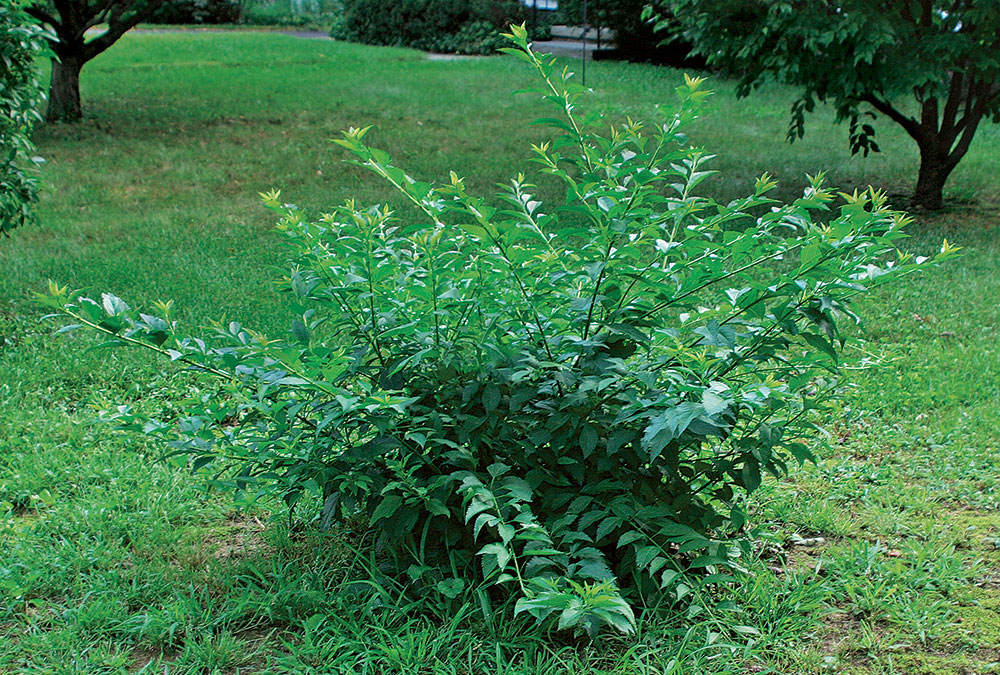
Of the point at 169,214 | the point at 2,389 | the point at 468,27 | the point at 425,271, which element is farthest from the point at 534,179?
the point at 468,27

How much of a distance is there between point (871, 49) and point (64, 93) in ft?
34.2

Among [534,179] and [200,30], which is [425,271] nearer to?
[534,179]

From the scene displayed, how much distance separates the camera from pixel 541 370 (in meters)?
2.66

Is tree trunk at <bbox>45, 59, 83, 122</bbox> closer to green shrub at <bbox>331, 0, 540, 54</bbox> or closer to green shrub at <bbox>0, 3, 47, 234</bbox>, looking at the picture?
green shrub at <bbox>0, 3, 47, 234</bbox>

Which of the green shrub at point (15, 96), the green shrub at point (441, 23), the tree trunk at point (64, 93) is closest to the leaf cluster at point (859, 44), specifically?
the green shrub at point (15, 96)

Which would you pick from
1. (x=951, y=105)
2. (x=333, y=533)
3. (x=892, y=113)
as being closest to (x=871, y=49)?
(x=892, y=113)

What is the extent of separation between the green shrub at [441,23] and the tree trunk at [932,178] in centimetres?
1509

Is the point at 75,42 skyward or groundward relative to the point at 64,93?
skyward

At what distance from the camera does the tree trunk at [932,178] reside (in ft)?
29.0

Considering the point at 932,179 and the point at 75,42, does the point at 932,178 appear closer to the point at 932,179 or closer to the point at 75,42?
the point at 932,179

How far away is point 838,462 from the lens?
3.85 m

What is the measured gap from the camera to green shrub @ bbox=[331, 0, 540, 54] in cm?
2303

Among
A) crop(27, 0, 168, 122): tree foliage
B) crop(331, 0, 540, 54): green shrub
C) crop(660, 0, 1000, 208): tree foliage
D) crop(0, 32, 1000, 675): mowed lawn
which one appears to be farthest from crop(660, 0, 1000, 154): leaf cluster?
crop(331, 0, 540, 54): green shrub

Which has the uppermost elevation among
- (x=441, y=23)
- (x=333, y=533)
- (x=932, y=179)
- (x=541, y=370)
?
(x=441, y=23)
